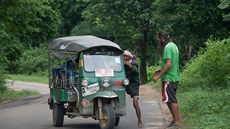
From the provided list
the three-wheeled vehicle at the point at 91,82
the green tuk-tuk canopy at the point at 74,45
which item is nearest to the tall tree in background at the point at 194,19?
the green tuk-tuk canopy at the point at 74,45

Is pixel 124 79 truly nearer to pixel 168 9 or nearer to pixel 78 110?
pixel 78 110

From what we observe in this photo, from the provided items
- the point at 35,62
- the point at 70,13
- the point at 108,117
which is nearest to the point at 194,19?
the point at 108,117

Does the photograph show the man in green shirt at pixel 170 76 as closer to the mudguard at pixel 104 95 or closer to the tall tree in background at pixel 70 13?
the mudguard at pixel 104 95

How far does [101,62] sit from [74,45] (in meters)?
0.81

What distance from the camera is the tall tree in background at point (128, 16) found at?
111ft

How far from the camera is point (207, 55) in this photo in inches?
683

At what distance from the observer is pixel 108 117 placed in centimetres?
1154

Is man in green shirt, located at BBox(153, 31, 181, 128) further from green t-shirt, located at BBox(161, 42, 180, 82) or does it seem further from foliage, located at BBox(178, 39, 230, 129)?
foliage, located at BBox(178, 39, 230, 129)

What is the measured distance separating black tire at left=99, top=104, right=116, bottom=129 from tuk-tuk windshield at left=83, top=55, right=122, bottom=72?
1100mm

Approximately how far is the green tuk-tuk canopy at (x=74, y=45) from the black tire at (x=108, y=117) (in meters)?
1.54

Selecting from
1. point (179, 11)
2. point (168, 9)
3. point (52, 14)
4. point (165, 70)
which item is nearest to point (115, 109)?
point (165, 70)

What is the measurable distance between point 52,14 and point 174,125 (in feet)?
74.2

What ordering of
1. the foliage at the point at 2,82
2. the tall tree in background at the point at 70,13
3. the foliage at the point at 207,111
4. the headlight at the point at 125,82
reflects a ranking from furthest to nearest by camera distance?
1. the tall tree in background at the point at 70,13
2. the foliage at the point at 2,82
3. the headlight at the point at 125,82
4. the foliage at the point at 207,111

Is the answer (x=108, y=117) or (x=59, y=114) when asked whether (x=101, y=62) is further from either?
(x=59, y=114)
